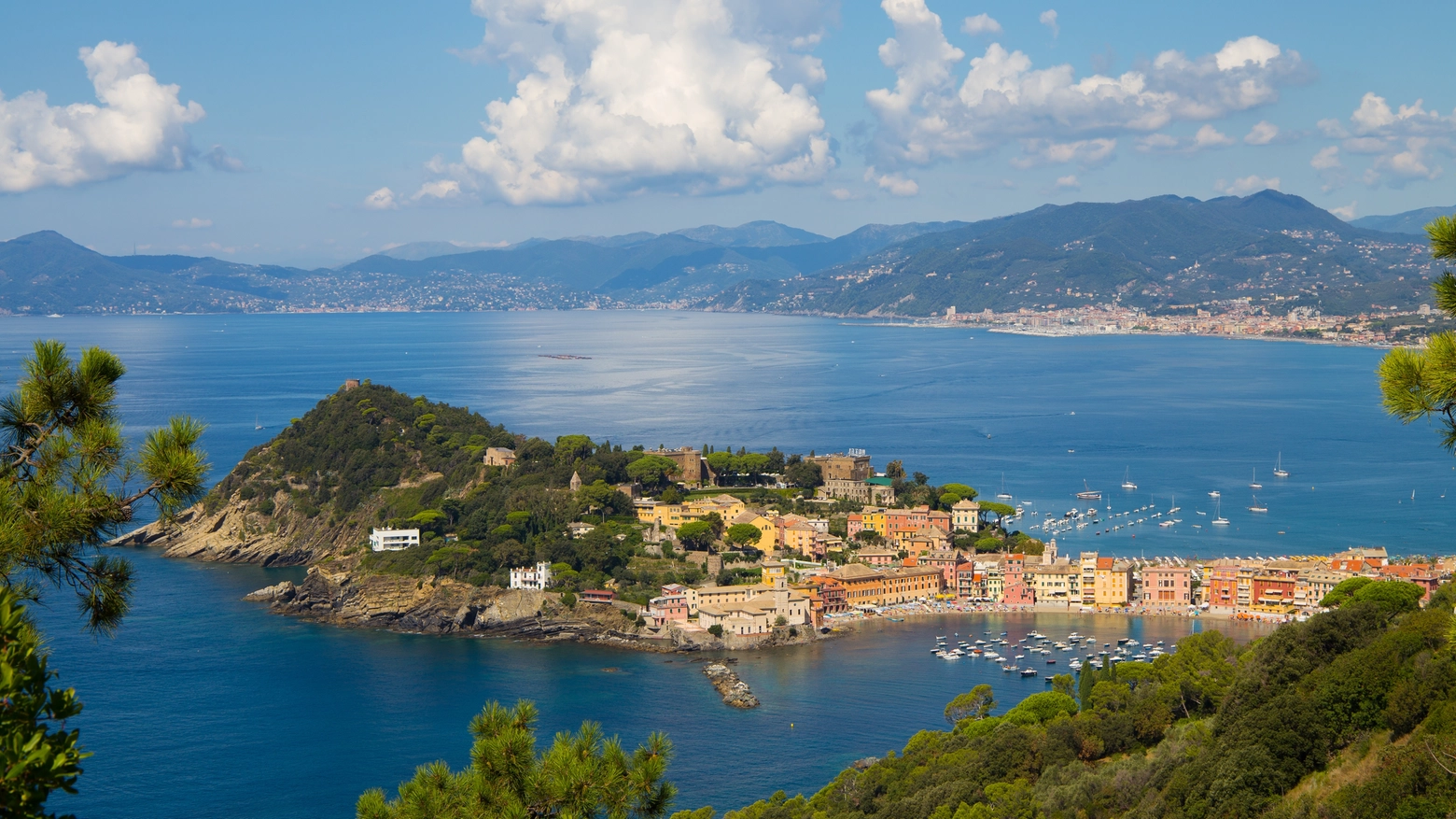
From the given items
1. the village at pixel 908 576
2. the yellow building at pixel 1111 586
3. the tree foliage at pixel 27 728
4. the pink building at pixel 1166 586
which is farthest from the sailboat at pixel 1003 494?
the tree foliage at pixel 27 728

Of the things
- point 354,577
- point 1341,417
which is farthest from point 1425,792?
point 1341,417

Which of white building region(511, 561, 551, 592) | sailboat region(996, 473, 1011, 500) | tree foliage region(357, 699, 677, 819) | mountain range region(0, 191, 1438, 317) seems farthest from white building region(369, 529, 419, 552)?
mountain range region(0, 191, 1438, 317)

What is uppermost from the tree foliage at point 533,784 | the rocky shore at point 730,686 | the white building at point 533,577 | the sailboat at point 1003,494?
the tree foliage at point 533,784

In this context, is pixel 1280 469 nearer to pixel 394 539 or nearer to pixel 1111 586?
pixel 1111 586

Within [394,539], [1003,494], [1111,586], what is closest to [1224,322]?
[1003,494]

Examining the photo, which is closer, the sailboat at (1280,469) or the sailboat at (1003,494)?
the sailboat at (1003,494)

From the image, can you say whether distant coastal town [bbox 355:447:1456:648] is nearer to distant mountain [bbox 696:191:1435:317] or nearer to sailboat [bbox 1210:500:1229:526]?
sailboat [bbox 1210:500:1229:526]

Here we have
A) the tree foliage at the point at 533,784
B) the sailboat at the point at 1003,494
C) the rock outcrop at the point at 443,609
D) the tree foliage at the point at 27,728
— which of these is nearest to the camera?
the tree foliage at the point at 27,728

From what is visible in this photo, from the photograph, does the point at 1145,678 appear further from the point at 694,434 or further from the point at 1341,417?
the point at 1341,417

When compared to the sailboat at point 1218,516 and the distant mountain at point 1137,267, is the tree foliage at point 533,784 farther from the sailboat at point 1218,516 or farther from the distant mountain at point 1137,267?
the distant mountain at point 1137,267
